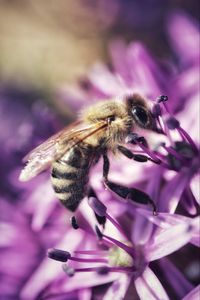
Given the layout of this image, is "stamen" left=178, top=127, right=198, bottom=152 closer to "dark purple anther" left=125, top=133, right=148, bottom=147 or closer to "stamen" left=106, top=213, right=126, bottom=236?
"dark purple anther" left=125, top=133, right=148, bottom=147

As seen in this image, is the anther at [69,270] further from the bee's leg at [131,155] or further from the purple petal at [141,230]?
the bee's leg at [131,155]

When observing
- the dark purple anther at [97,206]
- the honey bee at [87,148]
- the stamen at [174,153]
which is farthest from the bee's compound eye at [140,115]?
the dark purple anther at [97,206]

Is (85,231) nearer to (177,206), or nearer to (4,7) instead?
(177,206)

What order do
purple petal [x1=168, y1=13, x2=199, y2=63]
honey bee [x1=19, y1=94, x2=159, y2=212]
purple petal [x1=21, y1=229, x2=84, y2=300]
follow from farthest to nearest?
purple petal [x1=168, y1=13, x2=199, y2=63] < purple petal [x1=21, y1=229, x2=84, y2=300] < honey bee [x1=19, y1=94, x2=159, y2=212]

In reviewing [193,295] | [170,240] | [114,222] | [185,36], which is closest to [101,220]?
[114,222]

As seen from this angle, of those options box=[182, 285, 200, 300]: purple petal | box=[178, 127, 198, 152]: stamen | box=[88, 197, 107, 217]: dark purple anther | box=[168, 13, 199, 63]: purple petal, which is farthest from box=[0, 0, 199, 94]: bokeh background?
box=[182, 285, 200, 300]: purple petal

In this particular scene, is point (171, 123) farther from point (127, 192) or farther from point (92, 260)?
point (92, 260)

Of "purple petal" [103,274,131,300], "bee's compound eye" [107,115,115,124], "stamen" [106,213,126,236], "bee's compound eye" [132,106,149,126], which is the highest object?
"bee's compound eye" [132,106,149,126]
